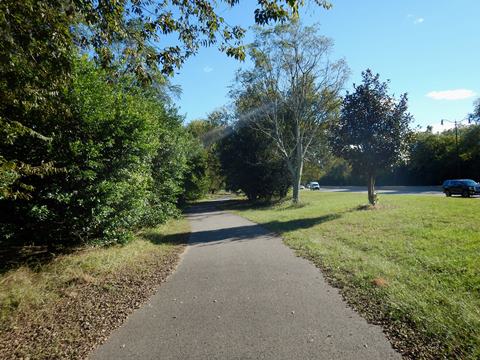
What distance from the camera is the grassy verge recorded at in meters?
4.38

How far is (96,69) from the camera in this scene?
8766mm

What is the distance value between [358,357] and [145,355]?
8.01 ft

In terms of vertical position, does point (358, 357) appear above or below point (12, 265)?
below

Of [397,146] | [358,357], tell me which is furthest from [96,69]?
[397,146]

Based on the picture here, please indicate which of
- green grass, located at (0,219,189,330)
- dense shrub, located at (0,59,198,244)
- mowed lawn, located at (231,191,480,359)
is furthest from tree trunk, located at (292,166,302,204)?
dense shrub, located at (0,59,198,244)

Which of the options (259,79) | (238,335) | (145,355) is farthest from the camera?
(259,79)

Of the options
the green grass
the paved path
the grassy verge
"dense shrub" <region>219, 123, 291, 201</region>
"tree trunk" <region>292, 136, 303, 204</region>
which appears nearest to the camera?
the paved path

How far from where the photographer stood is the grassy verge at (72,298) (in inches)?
172

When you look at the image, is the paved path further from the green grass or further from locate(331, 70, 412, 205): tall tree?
locate(331, 70, 412, 205): tall tree

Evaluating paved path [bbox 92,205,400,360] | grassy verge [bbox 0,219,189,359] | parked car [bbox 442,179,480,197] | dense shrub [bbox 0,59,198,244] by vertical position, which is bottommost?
paved path [bbox 92,205,400,360]

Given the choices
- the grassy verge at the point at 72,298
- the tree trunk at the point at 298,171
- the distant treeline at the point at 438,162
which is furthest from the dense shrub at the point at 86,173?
the distant treeline at the point at 438,162

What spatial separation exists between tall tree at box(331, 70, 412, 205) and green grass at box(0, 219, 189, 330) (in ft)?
41.2

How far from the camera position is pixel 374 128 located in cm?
1797

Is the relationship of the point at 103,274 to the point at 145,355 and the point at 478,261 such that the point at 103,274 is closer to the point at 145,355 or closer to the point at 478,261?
the point at 145,355
